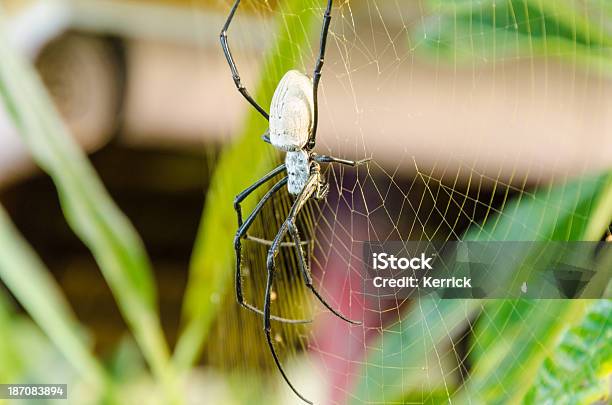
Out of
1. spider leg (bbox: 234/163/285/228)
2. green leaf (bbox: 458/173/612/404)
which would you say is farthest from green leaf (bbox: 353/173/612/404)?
spider leg (bbox: 234/163/285/228)

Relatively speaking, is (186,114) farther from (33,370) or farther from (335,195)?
(335,195)

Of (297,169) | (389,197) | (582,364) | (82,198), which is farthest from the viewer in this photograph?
(82,198)

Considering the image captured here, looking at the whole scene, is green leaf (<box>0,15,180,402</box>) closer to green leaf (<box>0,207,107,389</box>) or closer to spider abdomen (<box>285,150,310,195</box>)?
green leaf (<box>0,207,107,389</box>)

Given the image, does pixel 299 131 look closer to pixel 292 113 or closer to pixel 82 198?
pixel 292 113

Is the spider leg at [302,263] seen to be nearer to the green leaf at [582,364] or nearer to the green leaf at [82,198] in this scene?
the green leaf at [582,364]

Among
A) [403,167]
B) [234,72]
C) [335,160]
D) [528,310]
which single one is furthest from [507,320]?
[403,167]

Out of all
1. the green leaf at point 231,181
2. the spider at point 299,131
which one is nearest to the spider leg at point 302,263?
the spider at point 299,131
